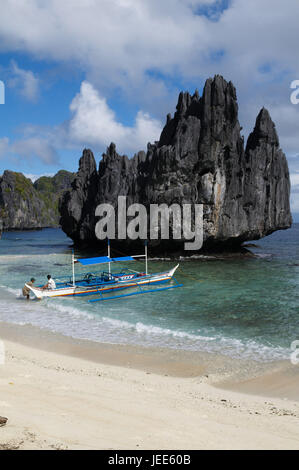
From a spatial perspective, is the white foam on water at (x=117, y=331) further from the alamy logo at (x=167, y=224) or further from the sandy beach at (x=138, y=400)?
the alamy logo at (x=167, y=224)

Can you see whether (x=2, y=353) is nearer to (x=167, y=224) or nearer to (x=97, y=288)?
(x=97, y=288)

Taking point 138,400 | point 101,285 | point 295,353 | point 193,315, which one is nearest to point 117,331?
point 193,315

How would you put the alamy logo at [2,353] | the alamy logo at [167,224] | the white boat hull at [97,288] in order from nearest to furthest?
the alamy logo at [2,353] → the white boat hull at [97,288] → the alamy logo at [167,224]

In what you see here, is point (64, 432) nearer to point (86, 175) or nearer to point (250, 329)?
point (250, 329)

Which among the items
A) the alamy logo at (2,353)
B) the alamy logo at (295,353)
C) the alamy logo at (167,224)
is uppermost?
the alamy logo at (167,224)

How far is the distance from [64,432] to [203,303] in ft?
60.8

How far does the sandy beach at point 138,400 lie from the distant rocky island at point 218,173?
36341 millimetres

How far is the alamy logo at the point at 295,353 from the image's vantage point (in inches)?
539

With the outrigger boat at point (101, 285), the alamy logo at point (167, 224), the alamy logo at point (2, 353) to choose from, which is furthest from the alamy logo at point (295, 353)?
the alamy logo at point (167, 224)

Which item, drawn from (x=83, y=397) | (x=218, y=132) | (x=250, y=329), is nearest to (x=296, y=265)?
(x=218, y=132)

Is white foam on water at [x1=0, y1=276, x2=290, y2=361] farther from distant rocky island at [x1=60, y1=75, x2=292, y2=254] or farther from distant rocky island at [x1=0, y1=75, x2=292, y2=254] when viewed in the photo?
distant rocky island at [x1=60, y1=75, x2=292, y2=254]

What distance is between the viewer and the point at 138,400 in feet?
30.0
